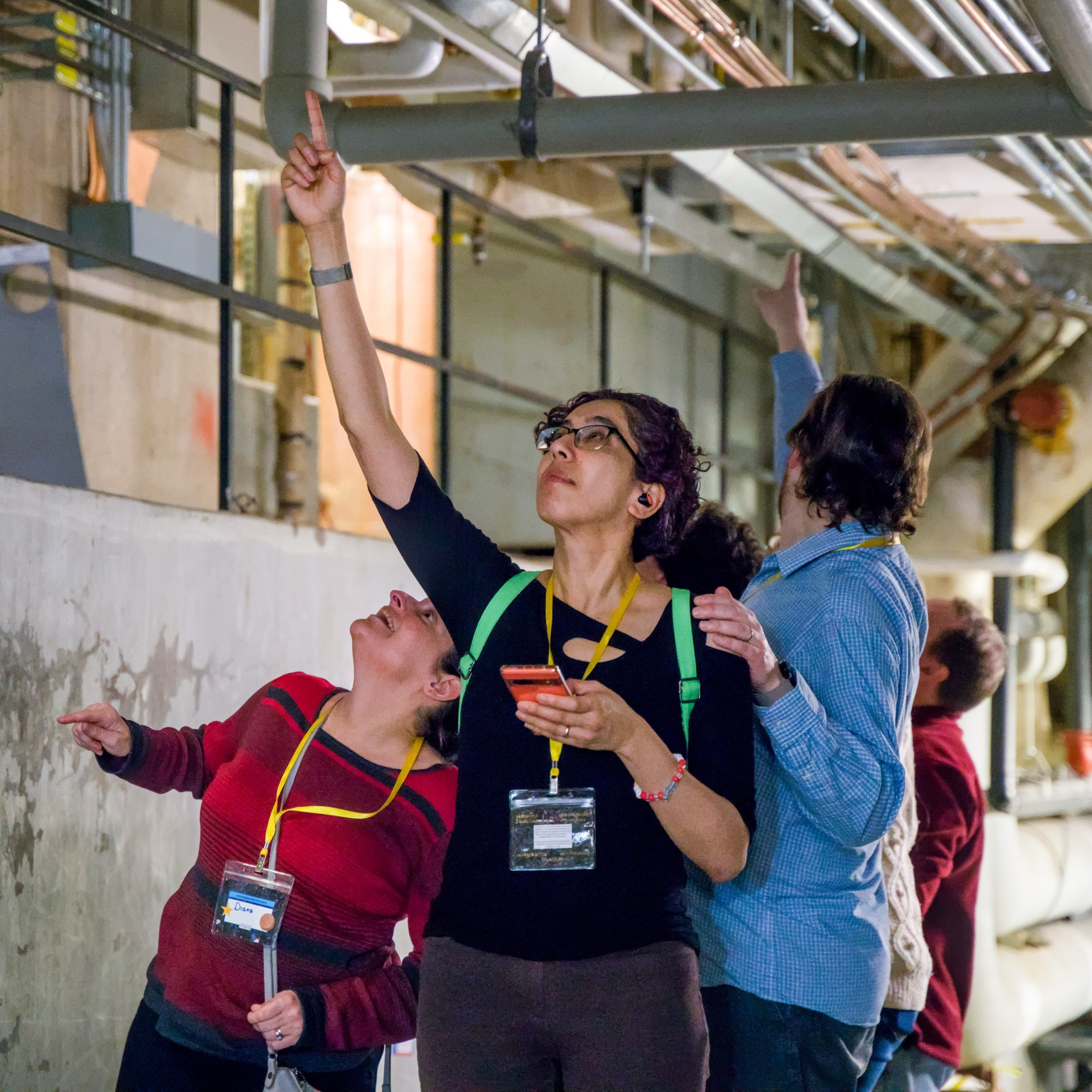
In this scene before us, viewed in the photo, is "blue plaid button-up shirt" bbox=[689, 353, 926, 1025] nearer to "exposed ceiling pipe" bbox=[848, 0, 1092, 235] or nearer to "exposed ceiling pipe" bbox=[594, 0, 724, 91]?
"exposed ceiling pipe" bbox=[848, 0, 1092, 235]

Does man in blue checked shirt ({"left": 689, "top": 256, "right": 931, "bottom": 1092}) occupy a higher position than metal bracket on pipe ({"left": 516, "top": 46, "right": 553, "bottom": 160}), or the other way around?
metal bracket on pipe ({"left": 516, "top": 46, "right": 553, "bottom": 160})

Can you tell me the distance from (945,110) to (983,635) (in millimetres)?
1241

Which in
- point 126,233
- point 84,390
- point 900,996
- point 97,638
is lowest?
point 900,996

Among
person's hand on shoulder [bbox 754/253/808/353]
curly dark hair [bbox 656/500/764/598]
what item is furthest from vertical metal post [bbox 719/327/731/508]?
curly dark hair [bbox 656/500/764/598]

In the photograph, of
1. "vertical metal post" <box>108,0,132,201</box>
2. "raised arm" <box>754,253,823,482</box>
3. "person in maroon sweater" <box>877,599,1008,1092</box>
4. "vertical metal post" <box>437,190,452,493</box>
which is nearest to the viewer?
"raised arm" <box>754,253,823,482</box>

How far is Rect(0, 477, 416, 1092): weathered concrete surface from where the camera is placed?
285 cm

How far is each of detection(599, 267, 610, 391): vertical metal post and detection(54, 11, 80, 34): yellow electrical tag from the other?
258 centimetres

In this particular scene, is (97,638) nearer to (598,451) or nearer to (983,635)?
(598,451)

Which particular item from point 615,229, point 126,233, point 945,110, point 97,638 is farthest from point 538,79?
point 615,229

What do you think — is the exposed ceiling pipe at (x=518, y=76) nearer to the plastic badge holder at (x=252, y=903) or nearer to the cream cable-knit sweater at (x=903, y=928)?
the cream cable-knit sweater at (x=903, y=928)

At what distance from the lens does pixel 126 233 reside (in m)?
4.06

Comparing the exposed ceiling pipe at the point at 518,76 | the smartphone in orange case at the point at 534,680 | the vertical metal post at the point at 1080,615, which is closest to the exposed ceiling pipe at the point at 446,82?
the exposed ceiling pipe at the point at 518,76

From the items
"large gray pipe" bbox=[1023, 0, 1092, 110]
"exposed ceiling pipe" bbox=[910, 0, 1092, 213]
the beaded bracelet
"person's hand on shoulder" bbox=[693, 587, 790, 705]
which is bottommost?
the beaded bracelet

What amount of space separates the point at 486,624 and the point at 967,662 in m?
1.83
